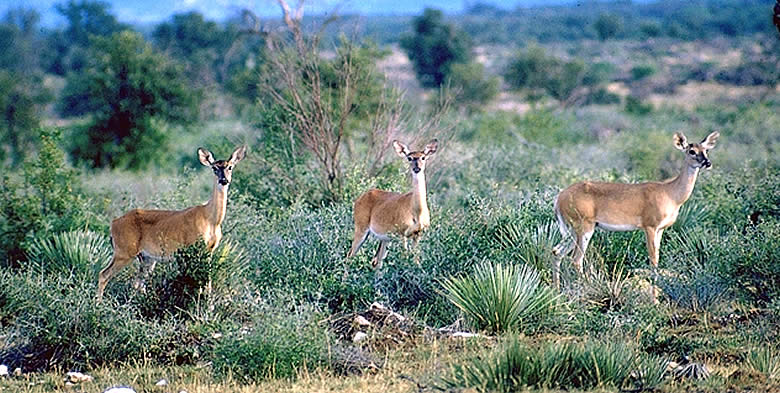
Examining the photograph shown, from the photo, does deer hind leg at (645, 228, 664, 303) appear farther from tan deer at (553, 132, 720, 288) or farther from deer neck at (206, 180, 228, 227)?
deer neck at (206, 180, 228, 227)

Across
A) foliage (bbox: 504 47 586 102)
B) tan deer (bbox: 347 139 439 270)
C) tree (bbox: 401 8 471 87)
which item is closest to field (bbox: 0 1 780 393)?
tan deer (bbox: 347 139 439 270)

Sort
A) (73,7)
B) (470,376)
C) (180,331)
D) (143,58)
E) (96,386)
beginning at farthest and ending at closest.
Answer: (73,7)
(143,58)
(180,331)
(96,386)
(470,376)

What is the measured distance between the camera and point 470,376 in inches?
332

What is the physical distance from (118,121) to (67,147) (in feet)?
5.26

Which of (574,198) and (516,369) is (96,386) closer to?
(516,369)

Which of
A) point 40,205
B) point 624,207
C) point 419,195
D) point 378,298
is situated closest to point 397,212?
point 419,195

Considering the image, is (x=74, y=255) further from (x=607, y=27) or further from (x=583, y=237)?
(x=607, y=27)

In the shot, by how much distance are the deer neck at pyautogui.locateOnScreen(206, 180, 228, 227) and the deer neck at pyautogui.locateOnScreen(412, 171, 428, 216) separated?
238 centimetres

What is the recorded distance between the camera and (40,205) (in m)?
17.1

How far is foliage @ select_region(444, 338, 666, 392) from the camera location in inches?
332

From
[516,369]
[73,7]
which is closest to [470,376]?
[516,369]

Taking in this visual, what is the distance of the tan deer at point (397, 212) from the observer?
13.3 metres

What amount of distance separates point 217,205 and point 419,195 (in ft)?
8.36

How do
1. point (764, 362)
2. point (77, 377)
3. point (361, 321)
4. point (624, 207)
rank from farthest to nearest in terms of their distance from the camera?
point (624, 207) < point (361, 321) < point (77, 377) < point (764, 362)
